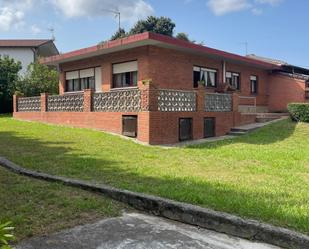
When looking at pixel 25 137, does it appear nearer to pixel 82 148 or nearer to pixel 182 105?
pixel 82 148

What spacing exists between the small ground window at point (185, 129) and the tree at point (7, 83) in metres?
18.5

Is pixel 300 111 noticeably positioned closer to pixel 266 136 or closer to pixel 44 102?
pixel 266 136

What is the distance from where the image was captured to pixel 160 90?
14.5 metres

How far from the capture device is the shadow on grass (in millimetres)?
14197

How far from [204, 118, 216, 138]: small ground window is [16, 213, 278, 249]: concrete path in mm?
11070

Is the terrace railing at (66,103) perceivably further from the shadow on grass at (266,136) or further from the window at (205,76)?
the shadow on grass at (266,136)

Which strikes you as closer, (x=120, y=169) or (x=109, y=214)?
(x=109, y=214)

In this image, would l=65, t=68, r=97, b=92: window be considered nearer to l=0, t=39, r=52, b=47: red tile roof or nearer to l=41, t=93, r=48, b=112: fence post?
l=41, t=93, r=48, b=112: fence post

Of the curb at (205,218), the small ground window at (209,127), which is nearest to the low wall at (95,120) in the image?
the small ground window at (209,127)

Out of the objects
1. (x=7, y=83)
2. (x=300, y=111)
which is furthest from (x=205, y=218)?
(x=7, y=83)

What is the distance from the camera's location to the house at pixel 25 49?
143 feet

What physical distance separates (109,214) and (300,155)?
747 cm

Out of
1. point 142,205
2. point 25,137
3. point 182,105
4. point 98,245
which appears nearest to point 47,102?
point 25,137

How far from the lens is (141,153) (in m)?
11.8
